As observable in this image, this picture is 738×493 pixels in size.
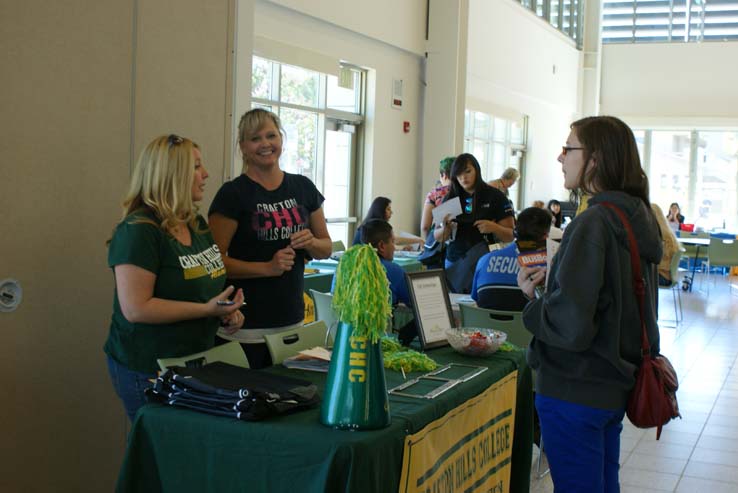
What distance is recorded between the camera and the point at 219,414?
6.99ft

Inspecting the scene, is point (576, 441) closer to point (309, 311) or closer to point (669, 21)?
point (309, 311)

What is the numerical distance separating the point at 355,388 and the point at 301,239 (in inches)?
48.7

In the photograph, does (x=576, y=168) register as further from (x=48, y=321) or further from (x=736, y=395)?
(x=736, y=395)

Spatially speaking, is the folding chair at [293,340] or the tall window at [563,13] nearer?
the folding chair at [293,340]

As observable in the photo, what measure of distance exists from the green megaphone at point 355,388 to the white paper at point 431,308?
1.08 metres

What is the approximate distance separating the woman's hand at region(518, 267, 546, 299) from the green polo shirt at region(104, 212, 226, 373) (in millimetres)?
1006

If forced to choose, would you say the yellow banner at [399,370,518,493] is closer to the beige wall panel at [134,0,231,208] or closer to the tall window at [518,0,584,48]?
the beige wall panel at [134,0,231,208]

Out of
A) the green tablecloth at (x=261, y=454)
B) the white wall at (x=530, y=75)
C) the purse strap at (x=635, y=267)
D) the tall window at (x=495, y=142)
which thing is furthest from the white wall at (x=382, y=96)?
the green tablecloth at (x=261, y=454)

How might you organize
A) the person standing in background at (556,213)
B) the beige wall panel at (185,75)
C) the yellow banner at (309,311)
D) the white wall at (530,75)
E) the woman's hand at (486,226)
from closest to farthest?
the beige wall panel at (185,75)
the woman's hand at (486,226)
the yellow banner at (309,311)
the white wall at (530,75)
the person standing in background at (556,213)

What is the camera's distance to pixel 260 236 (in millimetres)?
3180

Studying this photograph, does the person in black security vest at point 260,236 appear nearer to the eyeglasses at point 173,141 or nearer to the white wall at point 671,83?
the eyeglasses at point 173,141

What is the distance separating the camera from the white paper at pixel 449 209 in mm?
5500

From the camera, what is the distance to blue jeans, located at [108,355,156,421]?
256cm

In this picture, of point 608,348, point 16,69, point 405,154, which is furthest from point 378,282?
point 405,154
